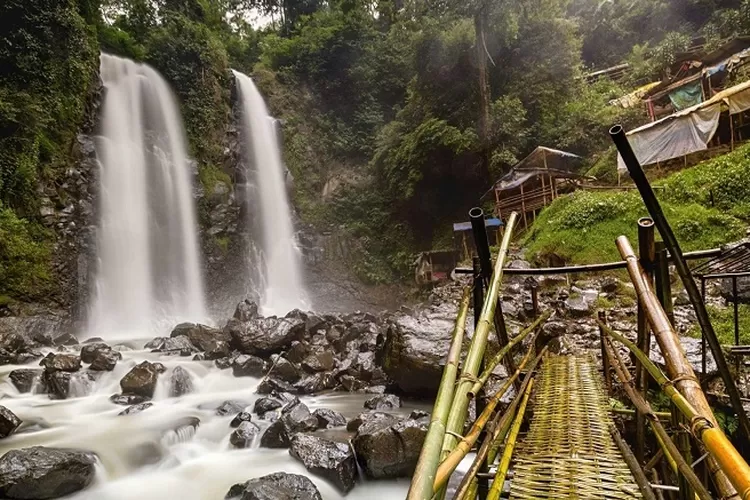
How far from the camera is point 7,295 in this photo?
453 inches

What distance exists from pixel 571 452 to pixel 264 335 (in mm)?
8868

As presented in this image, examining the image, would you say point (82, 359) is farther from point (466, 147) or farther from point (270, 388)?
point (466, 147)

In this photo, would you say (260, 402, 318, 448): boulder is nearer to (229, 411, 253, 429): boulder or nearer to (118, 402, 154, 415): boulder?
(229, 411, 253, 429): boulder

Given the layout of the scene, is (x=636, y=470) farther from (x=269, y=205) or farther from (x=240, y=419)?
(x=269, y=205)

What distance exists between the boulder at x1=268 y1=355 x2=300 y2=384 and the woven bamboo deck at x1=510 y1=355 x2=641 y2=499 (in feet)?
21.1

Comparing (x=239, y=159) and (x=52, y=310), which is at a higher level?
(x=239, y=159)

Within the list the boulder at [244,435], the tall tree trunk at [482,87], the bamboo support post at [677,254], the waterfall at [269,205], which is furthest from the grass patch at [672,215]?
the waterfall at [269,205]

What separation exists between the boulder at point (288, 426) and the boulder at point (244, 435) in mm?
187

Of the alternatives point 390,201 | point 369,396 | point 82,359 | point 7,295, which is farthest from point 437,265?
point 7,295

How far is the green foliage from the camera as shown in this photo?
1161 cm

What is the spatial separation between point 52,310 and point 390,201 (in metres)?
13.8

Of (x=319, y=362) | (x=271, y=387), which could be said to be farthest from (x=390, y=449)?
(x=319, y=362)

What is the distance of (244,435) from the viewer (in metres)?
5.92

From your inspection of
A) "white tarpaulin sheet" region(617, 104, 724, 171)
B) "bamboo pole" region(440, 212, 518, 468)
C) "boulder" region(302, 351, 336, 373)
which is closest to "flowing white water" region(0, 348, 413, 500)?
"boulder" region(302, 351, 336, 373)
